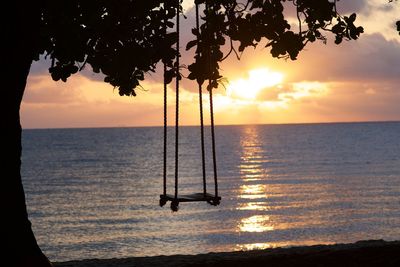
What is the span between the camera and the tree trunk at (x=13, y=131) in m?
8.33

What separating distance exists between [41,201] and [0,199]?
50625 millimetres

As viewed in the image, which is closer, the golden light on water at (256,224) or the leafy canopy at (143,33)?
the leafy canopy at (143,33)

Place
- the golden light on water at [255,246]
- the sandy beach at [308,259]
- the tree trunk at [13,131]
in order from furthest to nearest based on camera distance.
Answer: the golden light on water at [255,246] < the sandy beach at [308,259] < the tree trunk at [13,131]

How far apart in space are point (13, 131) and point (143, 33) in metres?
3.16

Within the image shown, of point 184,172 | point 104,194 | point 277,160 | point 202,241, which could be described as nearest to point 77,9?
point 202,241

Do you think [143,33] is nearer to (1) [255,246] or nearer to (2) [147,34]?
(2) [147,34]

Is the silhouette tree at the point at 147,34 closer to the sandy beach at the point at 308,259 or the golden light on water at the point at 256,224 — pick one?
the sandy beach at the point at 308,259

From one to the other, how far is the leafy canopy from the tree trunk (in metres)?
1.39

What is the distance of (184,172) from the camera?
90.0 meters

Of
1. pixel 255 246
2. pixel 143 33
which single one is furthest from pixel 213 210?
pixel 143 33

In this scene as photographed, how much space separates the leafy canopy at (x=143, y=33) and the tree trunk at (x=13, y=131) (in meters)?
1.39

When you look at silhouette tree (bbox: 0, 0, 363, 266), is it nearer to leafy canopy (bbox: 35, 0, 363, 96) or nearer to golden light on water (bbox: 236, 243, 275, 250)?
leafy canopy (bbox: 35, 0, 363, 96)

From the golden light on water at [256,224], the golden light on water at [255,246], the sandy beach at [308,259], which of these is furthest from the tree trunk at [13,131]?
the golden light on water at [256,224]

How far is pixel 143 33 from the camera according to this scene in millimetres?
10898
